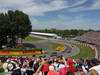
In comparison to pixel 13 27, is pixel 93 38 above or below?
below

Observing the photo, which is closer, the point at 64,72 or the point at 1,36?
the point at 64,72

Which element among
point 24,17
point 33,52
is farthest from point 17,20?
point 33,52

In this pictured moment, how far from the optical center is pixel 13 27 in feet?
336

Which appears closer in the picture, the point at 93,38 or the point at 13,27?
the point at 13,27

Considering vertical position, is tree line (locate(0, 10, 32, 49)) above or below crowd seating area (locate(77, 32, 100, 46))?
above

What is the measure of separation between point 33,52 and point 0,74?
53.4 meters

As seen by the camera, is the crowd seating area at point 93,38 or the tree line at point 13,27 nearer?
the tree line at point 13,27

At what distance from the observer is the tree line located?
100188 millimetres

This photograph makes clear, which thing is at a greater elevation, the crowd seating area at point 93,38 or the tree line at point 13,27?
the tree line at point 13,27

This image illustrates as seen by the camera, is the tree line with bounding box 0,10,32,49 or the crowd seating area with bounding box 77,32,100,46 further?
the crowd seating area with bounding box 77,32,100,46

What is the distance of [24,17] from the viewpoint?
4685 inches

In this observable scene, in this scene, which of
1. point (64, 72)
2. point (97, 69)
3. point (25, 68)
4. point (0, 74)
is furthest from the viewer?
point (0, 74)

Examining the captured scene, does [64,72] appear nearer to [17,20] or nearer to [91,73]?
[91,73]

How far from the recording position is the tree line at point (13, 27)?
100188 millimetres
